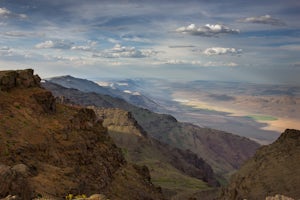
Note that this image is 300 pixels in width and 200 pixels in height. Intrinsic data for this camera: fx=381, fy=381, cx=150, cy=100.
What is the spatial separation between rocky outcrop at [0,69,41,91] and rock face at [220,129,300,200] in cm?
4135

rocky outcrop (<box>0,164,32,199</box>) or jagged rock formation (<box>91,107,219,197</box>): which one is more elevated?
rocky outcrop (<box>0,164,32,199</box>)

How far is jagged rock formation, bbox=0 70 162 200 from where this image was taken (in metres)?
45.2

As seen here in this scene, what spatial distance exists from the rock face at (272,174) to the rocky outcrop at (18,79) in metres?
41.4

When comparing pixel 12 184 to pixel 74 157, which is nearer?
pixel 12 184

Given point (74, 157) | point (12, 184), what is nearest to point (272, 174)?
point (74, 157)

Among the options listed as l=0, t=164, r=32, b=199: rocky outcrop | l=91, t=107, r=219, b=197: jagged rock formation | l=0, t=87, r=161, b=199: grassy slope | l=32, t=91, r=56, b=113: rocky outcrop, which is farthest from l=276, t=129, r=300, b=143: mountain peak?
l=0, t=164, r=32, b=199: rocky outcrop

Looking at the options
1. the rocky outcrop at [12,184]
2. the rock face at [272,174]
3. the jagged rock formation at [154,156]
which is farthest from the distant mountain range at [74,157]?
the jagged rock formation at [154,156]

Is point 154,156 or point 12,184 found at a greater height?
point 12,184

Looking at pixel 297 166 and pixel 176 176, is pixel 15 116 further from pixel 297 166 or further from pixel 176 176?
pixel 176 176

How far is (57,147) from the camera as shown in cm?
5369

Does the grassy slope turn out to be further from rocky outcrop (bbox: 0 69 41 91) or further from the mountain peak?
the mountain peak

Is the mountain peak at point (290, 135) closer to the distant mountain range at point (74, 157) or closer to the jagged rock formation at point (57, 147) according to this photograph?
the distant mountain range at point (74, 157)

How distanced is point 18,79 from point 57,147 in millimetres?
13656

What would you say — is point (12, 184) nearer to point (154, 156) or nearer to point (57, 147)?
point (57, 147)
